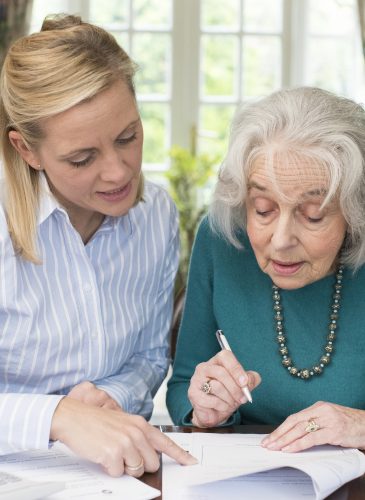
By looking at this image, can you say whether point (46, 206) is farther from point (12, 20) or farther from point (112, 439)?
point (12, 20)

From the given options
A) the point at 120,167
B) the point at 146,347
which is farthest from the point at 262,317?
the point at 120,167

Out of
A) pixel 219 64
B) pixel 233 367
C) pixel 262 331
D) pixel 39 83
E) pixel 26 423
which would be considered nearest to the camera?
pixel 26 423

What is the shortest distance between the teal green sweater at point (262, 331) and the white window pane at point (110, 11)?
11.4 feet

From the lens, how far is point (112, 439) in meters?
1.51

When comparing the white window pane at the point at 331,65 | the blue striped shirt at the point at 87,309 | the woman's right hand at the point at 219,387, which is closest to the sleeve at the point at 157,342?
the blue striped shirt at the point at 87,309

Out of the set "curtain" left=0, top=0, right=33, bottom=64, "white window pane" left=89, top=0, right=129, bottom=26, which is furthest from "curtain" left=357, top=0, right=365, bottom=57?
"curtain" left=0, top=0, right=33, bottom=64

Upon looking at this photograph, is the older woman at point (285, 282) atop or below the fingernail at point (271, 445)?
atop

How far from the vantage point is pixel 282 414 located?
6.50 ft

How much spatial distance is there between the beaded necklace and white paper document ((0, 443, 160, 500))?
0.58m

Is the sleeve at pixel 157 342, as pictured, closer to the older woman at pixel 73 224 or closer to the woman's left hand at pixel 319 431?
the older woman at pixel 73 224

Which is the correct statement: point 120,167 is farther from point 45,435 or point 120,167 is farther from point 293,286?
point 45,435

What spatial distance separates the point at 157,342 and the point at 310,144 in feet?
2.18

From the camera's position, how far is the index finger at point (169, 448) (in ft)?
5.11

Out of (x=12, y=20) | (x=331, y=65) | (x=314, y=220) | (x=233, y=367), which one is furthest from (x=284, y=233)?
(x=331, y=65)
